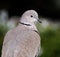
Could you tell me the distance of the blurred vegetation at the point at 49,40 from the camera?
690 cm

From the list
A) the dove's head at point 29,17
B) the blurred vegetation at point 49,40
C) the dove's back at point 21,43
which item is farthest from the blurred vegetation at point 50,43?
the dove's back at point 21,43

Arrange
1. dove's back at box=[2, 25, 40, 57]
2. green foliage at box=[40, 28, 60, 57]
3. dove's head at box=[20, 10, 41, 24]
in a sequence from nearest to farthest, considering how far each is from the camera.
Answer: dove's back at box=[2, 25, 40, 57] < dove's head at box=[20, 10, 41, 24] < green foliage at box=[40, 28, 60, 57]

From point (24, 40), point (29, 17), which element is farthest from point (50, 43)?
point (24, 40)

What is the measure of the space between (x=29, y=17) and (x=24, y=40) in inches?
12.6

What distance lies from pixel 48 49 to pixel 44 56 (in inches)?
7.8

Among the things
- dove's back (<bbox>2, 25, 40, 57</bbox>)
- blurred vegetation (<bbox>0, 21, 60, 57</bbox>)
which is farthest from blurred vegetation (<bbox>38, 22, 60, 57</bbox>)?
dove's back (<bbox>2, 25, 40, 57</bbox>)

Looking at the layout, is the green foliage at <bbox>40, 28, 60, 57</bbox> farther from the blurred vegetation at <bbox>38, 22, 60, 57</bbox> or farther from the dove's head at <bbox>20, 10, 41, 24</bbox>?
the dove's head at <bbox>20, 10, 41, 24</bbox>

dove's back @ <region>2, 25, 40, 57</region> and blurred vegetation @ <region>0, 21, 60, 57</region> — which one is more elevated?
dove's back @ <region>2, 25, 40, 57</region>

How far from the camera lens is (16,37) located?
4832 mm

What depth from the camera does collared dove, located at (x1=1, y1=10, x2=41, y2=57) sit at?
4.71m

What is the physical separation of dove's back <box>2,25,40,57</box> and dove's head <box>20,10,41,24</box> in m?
0.08

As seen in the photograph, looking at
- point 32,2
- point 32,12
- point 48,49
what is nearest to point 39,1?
point 32,2

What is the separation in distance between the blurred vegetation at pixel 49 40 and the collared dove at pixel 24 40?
1.80 metres

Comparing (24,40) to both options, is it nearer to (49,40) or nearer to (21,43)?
(21,43)
